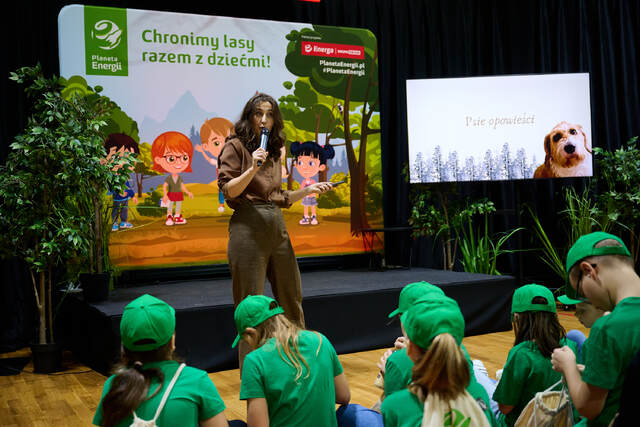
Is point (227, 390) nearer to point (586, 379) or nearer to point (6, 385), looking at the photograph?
point (6, 385)

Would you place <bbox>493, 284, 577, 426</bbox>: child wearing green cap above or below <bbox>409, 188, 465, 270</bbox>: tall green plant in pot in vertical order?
below

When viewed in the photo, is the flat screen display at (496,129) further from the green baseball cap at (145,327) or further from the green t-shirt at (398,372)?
the green baseball cap at (145,327)

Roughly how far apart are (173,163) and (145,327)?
3.99 m

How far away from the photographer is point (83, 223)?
4.30 meters

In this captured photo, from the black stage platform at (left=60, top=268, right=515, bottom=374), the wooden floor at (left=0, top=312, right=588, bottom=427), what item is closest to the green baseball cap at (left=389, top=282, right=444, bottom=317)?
the wooden floor at (left=0, top=312, right=588, bottom=427)

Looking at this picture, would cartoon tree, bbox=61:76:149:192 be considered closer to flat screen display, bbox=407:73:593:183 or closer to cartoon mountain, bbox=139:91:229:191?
cartoon mountain, bbox=139:91:229:191

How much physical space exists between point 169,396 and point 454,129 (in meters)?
4.74

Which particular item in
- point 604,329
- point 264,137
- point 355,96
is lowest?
point 604,329

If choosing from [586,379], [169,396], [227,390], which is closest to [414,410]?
[586,379]

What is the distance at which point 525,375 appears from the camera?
200cm

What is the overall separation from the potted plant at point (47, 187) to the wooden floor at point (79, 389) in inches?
11.5

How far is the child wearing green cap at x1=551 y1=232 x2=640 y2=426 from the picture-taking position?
4.76ft

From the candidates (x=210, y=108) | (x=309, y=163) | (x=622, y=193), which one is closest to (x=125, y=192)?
(x=210, y=108)

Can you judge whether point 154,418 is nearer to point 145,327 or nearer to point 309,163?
point 145,327
